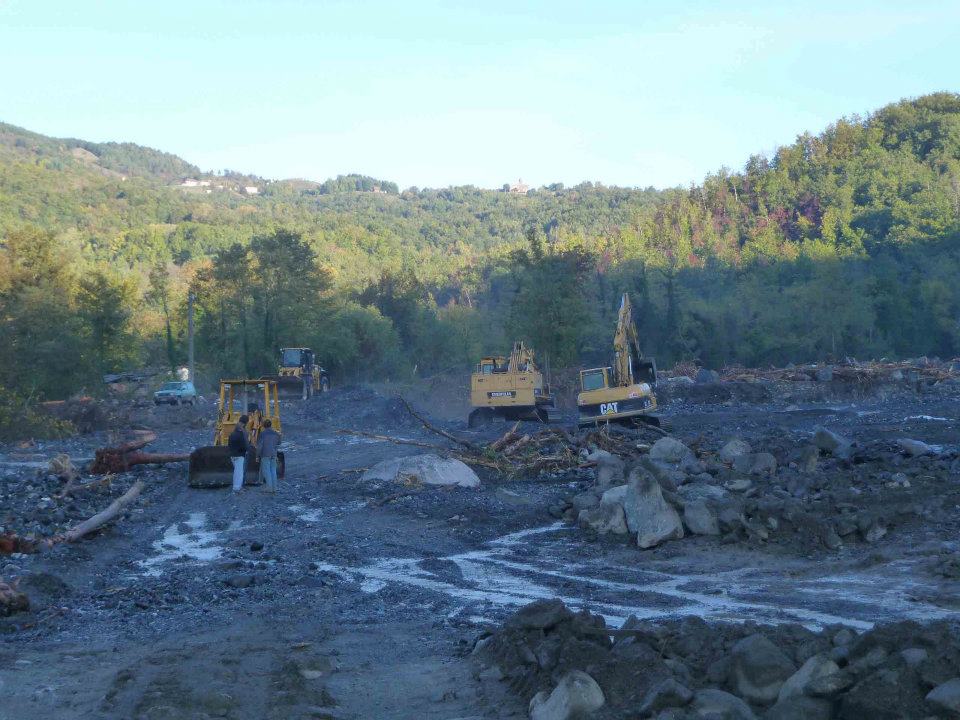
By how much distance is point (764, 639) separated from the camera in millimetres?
6387

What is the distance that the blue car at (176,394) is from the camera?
47.7 m

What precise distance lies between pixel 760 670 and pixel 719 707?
0.58 meters

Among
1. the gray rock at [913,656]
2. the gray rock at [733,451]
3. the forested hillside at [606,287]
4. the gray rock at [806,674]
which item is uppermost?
the forested hillside at [606,287]

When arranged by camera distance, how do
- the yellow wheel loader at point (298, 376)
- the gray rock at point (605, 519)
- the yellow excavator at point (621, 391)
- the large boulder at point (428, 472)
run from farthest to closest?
the yellow wheel loader at point (298, 376) < the yellow excavator at point (621, 391) < the large boulder at point (428, 472) < the gray rock at point (605, 519)

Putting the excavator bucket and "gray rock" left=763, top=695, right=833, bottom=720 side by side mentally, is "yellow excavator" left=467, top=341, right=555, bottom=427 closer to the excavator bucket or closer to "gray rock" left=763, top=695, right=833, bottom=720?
the excavator bucket

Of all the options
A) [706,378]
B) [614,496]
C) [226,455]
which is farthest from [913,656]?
[706,378]

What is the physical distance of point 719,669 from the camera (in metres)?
6.29

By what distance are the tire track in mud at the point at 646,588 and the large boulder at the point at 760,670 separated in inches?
97.1

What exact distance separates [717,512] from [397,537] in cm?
441

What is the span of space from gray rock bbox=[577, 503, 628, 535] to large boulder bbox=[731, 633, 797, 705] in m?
7.47

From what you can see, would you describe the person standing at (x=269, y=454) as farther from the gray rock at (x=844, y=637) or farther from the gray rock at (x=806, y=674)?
the gray rock at (x=806, y=674)

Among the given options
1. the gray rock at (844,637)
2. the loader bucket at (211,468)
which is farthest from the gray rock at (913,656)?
the loader bucket at (211,468)

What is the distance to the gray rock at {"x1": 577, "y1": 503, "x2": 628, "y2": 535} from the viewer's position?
1385 centimetres

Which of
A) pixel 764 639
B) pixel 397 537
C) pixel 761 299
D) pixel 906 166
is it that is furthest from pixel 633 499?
pixel 906 166
